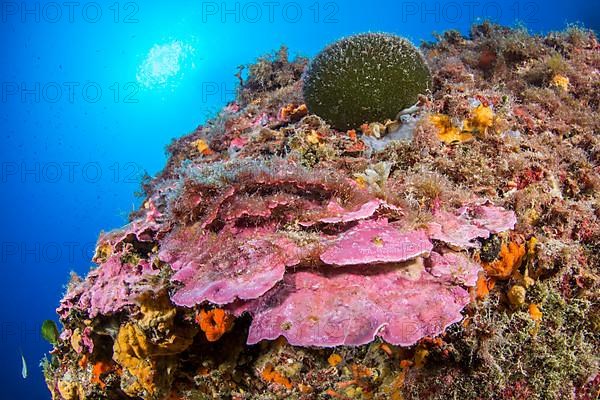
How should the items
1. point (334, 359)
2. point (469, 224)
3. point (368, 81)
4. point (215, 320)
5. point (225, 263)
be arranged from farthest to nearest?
point (368, 81), point (334, 359), point (215, 320), point (469, 224), point (225, 263)

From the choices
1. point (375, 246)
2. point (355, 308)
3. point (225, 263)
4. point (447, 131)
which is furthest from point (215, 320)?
point (447, 131)

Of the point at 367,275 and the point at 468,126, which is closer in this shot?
the point at 367,275

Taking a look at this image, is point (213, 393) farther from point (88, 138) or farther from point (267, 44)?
point (88, 138)

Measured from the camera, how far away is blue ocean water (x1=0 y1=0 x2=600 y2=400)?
813 inches

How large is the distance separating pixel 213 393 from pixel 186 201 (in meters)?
1.61

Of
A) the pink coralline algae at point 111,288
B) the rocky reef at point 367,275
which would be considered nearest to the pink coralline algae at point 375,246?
the rocky reef at point 367,275

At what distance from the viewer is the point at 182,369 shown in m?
3.22

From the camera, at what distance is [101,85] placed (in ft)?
81.1

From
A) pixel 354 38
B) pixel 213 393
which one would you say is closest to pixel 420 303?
pixel 213 393

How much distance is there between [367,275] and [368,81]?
2397 millimetres

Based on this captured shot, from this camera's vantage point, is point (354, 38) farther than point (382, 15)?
No

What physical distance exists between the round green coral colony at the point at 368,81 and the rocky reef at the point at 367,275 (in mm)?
247

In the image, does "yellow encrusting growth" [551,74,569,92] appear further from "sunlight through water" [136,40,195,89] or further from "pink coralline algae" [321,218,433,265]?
"sunlight through water" [136,40,195,89]

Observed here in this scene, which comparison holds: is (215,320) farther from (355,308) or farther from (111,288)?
(355,308)
